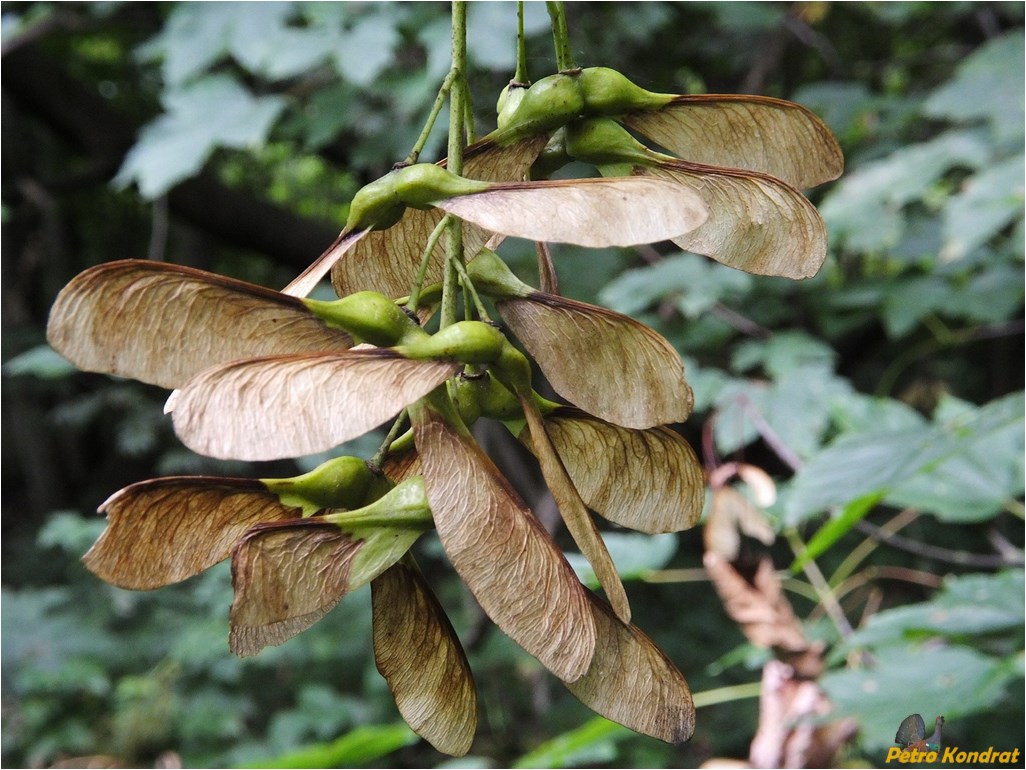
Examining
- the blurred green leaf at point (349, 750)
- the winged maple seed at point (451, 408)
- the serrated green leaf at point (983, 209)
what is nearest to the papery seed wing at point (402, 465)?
the winged maple seed at point (451, 408)

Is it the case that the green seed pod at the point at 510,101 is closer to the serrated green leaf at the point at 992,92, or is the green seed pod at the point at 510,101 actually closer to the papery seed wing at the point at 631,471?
the papery seed wing at the point at 631,471

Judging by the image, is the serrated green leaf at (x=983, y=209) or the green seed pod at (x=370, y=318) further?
the serrated green leaf at (x=983, y=209)

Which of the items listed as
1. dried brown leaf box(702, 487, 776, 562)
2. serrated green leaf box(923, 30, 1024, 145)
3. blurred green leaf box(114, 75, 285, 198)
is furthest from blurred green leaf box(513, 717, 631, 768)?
serrated green leaf box(923, 30, 1024, 145)

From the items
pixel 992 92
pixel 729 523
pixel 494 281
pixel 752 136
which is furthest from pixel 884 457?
pixel 992 92

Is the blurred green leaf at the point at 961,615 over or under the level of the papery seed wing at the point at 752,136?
under

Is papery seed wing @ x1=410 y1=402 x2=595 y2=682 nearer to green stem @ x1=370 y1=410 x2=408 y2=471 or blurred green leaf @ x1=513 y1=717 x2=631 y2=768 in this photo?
green stem @ x1=370 y1=410 x2=408 y2=471

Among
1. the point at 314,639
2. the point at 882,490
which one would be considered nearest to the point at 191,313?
the point at 882,490
